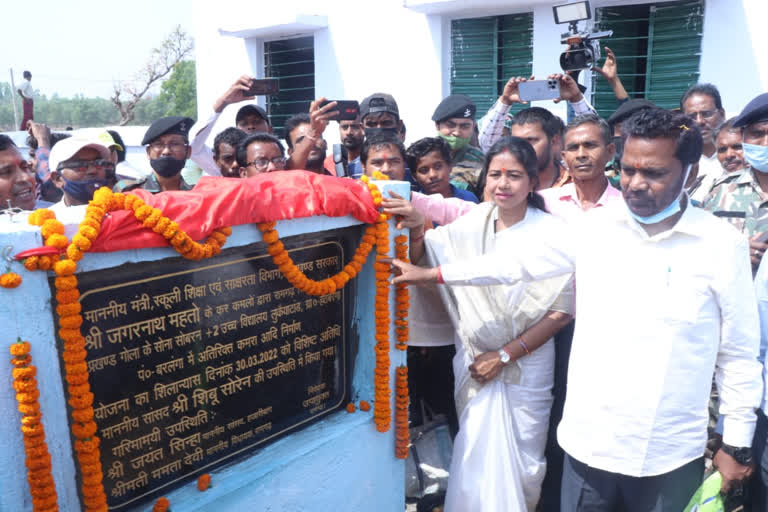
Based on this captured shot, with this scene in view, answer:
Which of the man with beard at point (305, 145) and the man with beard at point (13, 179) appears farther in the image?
the man with beard at point (305, 145)

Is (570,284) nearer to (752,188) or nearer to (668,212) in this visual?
(668,212)

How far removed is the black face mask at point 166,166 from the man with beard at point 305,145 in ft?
2.22

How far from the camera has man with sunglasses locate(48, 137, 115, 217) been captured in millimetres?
2459

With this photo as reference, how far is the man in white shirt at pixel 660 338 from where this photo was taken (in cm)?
191

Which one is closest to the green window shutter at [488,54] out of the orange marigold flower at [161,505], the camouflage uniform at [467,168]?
the camouflage uniform at [467,168]

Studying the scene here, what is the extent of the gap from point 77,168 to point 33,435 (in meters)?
1.34

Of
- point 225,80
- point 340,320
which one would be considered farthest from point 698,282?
point 225,80

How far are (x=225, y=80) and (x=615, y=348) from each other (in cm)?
853

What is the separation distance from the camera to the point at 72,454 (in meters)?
1.62

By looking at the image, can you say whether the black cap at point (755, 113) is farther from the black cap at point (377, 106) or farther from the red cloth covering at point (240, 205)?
the black cap at point (377, 106)

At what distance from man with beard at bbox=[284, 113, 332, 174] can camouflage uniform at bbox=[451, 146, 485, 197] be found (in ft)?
2.58

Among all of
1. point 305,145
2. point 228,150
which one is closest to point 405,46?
point 228,150

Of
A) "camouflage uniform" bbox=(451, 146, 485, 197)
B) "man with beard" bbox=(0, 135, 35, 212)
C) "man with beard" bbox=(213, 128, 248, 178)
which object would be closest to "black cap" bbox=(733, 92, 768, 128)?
"camouflage uniform" bbox=(451, 146, 485, 197)

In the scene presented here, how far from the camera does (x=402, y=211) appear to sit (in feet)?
7.81
